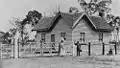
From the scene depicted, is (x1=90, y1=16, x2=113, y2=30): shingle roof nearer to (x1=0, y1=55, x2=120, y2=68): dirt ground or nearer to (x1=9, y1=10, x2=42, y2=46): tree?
(x1=0, y1=55, x2=120, y2=68): dirt ground

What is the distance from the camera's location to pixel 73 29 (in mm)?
35281

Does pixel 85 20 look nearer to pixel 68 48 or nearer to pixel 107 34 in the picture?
pixel 107 34

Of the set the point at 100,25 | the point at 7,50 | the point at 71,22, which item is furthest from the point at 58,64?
the point at 100,25

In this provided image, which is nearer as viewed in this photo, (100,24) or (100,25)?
(100,25)

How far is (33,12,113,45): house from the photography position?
35.6m

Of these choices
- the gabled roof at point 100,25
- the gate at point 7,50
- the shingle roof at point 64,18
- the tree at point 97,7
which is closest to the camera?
the gate at point 7,50

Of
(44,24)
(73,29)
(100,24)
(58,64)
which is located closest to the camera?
(58,64)

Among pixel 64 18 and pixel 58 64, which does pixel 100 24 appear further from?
pixel 58 64

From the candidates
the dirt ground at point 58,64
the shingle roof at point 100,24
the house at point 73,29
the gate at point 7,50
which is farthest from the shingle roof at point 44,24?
the dirt ground at point 58,64

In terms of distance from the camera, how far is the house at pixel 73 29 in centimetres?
3556

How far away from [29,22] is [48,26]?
1571 inches

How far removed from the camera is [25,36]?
7250 centimetres

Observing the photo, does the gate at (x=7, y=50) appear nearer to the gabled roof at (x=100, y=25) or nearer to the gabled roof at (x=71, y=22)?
the gabled roof at (x=71, y=22)

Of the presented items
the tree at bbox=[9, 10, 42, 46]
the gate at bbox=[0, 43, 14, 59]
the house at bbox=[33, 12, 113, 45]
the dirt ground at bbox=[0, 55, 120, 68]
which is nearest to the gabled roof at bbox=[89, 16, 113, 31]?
the house at bbox=[33, 12, 113, 45]
